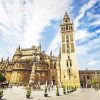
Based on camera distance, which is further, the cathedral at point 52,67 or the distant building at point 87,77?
the distant building at point 87,77

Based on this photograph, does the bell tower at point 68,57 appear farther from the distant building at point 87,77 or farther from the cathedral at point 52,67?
the distant building at point 87,77

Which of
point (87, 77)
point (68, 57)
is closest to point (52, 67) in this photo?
point (68, 57)

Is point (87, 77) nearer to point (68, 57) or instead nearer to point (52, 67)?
point (68, 57)

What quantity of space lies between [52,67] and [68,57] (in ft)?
29.1

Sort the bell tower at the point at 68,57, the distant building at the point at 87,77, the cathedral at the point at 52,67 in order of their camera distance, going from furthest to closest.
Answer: the distant building at the point at 87,77 < the cathedral at the point at 52,67 < the bell tower at the point at 68,57

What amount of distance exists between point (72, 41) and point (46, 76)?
19202 millimetres

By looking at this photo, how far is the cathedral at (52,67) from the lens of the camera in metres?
70.4

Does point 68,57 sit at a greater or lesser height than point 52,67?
greater

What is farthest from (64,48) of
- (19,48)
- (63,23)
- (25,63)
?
(19,48)

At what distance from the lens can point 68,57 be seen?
72375 mm

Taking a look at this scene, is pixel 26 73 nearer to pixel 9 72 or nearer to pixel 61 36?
pixel 9 72

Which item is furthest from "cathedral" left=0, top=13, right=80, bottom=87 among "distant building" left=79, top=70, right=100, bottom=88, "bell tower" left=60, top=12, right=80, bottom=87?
"distant building" left=79, top=70, right=100, bottom=88

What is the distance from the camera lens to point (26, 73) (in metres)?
71.9

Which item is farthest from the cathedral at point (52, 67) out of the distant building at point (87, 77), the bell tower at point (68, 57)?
the distant building at point (87, 77)
